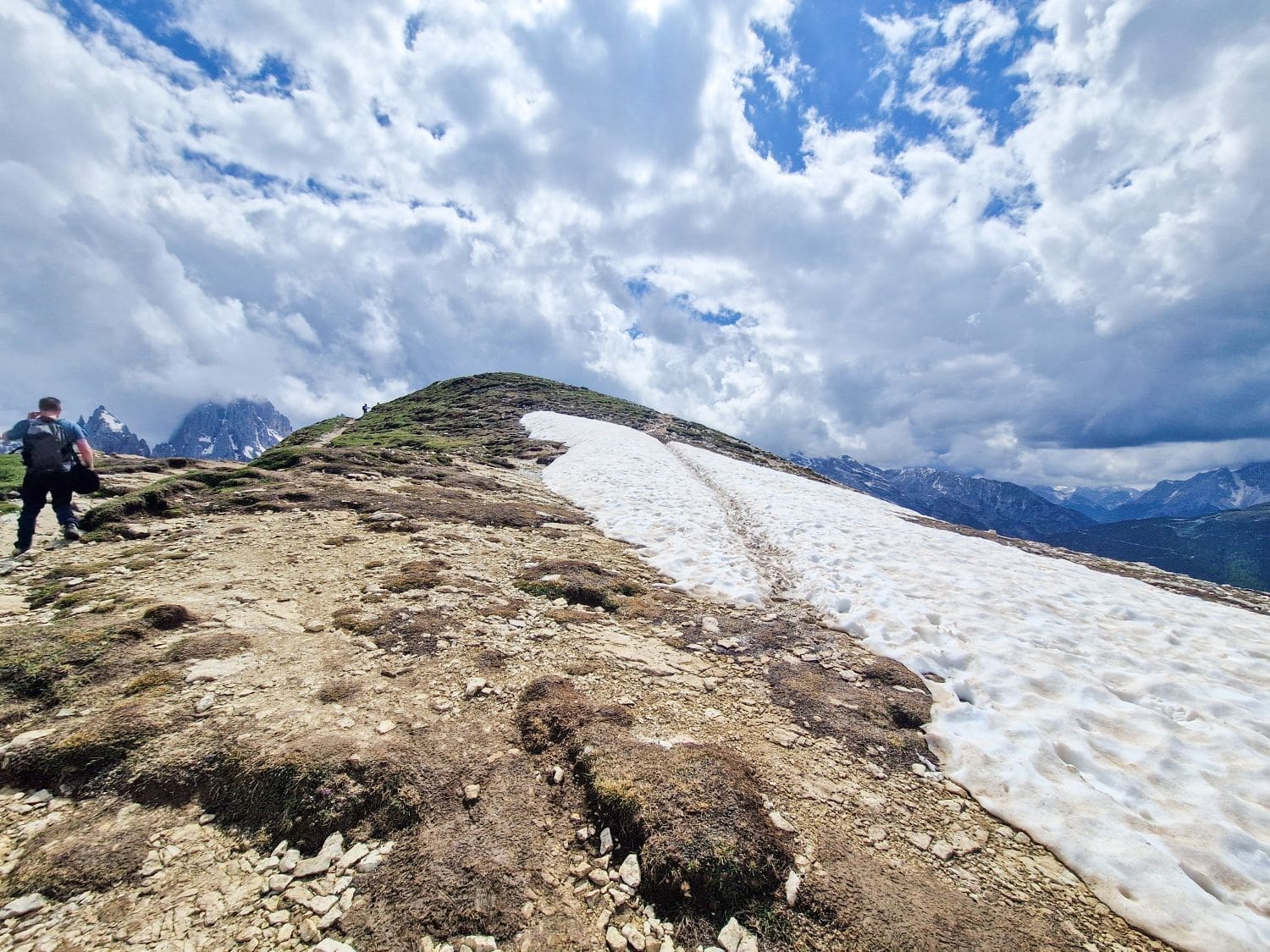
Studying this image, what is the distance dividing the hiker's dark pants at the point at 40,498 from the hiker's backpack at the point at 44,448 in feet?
0.60

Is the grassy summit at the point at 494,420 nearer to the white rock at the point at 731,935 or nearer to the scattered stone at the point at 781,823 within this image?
the scattered stone at the point at 781,823

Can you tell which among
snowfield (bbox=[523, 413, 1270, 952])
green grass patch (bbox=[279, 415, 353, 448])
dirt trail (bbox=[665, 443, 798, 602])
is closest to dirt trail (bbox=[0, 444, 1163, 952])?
snowfield (bbox=[523, 413, 1270, 952])

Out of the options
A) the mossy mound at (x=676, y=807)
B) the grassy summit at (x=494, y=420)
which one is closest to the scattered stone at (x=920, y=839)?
the mossy mound at (x=676, y=807)

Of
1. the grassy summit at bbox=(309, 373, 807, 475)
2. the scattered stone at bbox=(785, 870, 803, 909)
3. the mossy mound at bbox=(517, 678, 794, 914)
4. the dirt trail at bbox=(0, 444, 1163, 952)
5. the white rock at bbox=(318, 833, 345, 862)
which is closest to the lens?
the dirt trail at bbox=(0, 444, 1163, 952)

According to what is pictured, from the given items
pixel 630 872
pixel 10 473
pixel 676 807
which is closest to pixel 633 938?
pixel 630 872

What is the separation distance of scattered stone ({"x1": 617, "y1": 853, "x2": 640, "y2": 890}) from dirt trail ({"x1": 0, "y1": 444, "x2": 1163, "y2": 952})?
0.34 feet

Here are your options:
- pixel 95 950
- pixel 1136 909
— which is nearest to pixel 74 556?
pixel 95 950

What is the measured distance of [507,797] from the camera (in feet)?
17.7

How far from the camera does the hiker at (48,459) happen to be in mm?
11141

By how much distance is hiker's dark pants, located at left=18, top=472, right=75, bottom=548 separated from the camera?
34.7 ft

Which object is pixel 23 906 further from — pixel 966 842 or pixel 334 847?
pixel 966 842

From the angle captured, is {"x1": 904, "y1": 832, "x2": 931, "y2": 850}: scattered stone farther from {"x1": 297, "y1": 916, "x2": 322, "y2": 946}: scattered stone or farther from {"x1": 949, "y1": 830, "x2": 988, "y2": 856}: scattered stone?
{"x1": 297, "y1": 916, "x2": 322, "y2": 946}: scattered stone

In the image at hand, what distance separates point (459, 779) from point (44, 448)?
13.9m

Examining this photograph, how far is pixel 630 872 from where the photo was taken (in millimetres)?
4672
